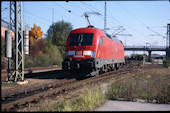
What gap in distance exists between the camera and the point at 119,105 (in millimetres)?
6215

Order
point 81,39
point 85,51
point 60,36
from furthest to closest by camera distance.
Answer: point 60,36, point 81,39, point 85,51

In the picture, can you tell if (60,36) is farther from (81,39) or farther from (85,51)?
(85,51)

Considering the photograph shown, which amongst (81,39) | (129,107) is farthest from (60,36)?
(129,107)

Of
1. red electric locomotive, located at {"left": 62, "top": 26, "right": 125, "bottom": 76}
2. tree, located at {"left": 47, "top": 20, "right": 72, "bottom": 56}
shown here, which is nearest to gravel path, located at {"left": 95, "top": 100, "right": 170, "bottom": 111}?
red electric locomotive, located at {"left": 62, "top": 26, "right": 125, "bottom": 76}

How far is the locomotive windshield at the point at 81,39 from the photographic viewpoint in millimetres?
13745

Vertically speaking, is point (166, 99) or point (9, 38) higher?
point (9, 38)

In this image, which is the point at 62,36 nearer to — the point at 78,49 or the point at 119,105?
the point at 78,49

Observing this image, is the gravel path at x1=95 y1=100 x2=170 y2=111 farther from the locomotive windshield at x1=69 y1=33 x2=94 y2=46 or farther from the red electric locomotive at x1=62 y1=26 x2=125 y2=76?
the locomotive windshield at x1=69 y1=33 x2=94 y2=46

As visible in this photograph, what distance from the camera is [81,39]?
13.9 metres

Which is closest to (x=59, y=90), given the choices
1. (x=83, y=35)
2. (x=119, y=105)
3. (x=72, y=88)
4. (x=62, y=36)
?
(x=72, y=88)

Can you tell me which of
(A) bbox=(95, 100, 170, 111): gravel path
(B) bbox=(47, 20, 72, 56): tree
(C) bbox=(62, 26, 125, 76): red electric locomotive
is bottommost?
(A) bbox=(95, 100, 170, 111): gravel path

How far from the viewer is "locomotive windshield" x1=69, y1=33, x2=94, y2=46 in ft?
45.1

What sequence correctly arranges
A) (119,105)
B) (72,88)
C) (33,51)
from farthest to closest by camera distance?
1. (33,51)
2. (72,88)
3. (119,105)

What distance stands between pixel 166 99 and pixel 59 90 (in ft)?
15.6
